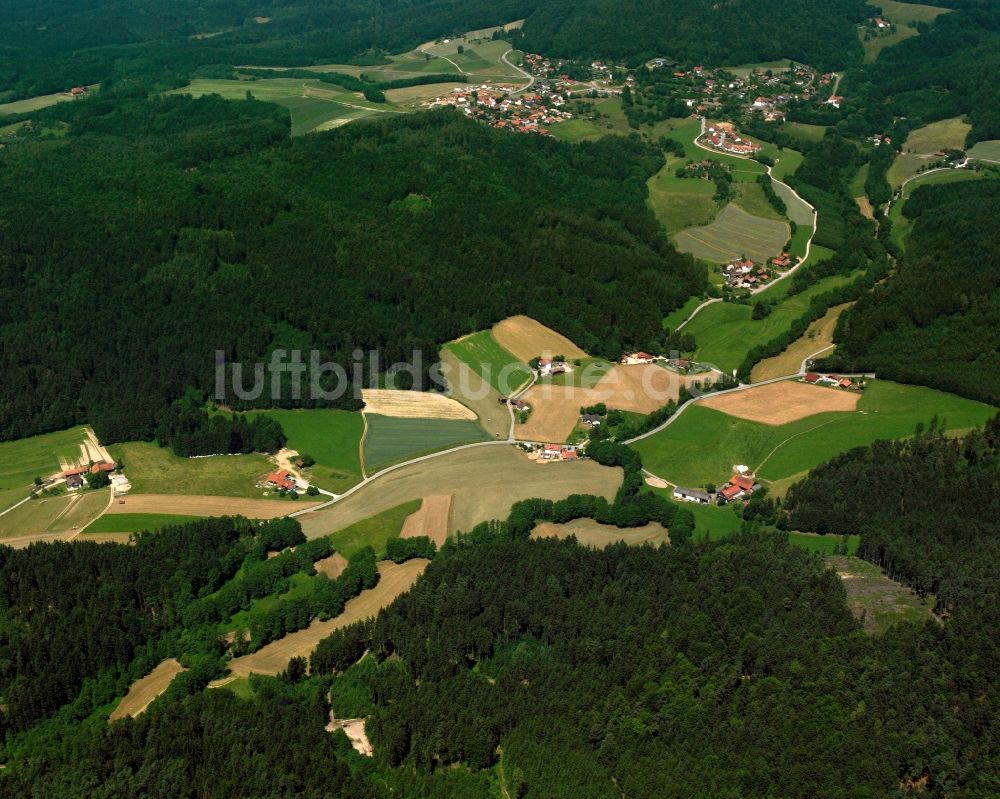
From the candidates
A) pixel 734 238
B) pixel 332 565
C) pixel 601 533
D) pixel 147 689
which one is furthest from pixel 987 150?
pixel 147 689

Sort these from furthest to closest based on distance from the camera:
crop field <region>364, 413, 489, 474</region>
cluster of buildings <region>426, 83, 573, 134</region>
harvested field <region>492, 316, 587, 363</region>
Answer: cluster of buildings <region>426, 83, 573, 134</region>, harvested field <region>492, 316, 587, 363</region>, crop field <region>364, 413, 489, 474</region>

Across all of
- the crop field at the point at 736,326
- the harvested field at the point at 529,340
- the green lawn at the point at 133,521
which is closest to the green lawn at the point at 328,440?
the green lawn at the point at 133,521

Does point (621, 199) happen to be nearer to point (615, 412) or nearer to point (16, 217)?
point (615, 412)

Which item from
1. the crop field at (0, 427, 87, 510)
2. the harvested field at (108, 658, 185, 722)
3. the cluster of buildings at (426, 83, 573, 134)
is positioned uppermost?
the cluster of buildings at (426, 83, 573, 134)

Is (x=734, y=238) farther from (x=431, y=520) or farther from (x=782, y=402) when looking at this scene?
(x=431, y=520)

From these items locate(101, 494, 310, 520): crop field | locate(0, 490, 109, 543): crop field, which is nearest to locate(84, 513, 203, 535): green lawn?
locate(101, 494, 310, 520): crop field

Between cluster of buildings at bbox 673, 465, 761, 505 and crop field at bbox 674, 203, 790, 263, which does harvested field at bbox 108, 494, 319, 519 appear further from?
crop field at bbox 674, 203, 790, 263
